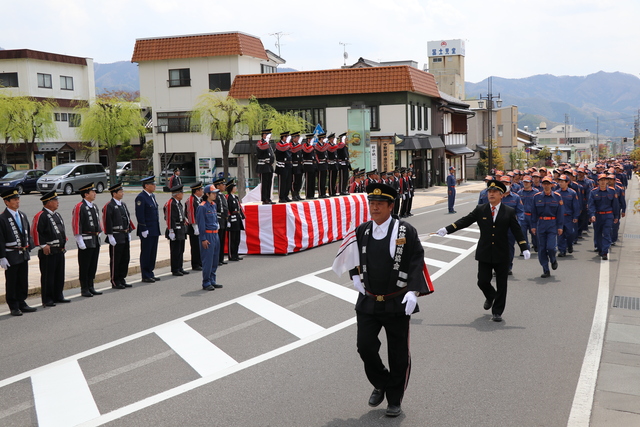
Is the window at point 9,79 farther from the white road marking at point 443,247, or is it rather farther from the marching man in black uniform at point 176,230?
the white road marking at point 443,247

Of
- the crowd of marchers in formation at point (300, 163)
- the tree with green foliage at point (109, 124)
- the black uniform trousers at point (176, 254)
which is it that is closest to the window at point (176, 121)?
the tree with green foliage at point (109, 124)

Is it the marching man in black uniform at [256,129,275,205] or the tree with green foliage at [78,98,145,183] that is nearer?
the marching man in black uniform at [256,129,275,205]

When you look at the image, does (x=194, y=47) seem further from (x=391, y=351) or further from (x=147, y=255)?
(x=391, y=351)

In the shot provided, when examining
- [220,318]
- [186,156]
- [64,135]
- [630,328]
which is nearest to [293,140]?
[220,318]

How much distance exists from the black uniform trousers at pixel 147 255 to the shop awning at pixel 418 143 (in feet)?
108

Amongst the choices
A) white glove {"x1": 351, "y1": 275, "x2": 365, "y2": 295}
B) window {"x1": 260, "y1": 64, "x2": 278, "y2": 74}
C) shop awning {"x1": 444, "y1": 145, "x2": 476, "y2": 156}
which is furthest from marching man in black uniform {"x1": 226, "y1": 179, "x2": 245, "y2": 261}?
shop awning {"x1": 444, "y1": 145, "x2": 476, "y2": 156}

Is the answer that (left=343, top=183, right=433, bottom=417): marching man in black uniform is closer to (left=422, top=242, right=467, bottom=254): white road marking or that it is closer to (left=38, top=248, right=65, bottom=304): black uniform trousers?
(left=38, top=248, right=65, bottom=304): black uniform trousers

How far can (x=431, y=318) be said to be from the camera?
9.56m

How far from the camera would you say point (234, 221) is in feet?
51.4

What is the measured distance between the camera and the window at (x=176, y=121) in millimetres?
51719

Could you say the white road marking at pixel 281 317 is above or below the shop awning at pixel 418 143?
below

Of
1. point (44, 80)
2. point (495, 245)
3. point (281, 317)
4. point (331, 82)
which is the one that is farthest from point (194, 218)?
point (44, 80)

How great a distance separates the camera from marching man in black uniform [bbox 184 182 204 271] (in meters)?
14.4

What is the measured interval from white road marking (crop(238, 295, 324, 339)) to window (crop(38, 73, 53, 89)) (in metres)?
53.2
